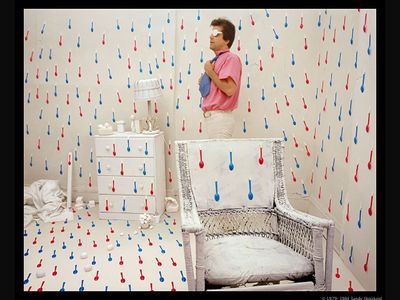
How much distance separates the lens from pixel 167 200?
12.2ft

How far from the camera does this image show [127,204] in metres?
3.40

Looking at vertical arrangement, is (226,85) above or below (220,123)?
above

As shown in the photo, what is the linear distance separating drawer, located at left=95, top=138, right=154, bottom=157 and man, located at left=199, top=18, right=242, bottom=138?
27.8 inches

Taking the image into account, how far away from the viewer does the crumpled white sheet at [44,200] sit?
3.48 meters

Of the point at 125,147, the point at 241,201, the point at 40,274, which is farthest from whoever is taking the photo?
the point at 125,147

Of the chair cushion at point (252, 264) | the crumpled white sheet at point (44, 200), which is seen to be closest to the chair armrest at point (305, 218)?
the chair cushion at point (252, 264)

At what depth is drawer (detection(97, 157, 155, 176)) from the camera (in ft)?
11.0

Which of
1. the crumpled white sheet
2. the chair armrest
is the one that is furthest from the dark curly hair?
the crumpled white sheet

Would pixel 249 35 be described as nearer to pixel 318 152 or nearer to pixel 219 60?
pixel 219 60

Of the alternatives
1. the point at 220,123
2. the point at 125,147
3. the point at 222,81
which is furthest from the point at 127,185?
the point at 222,81

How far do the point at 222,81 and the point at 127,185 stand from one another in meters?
1.50

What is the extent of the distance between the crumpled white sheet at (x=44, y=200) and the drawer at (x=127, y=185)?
607mm

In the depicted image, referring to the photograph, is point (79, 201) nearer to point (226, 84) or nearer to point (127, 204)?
point (127, 204)
